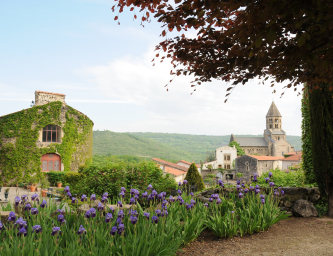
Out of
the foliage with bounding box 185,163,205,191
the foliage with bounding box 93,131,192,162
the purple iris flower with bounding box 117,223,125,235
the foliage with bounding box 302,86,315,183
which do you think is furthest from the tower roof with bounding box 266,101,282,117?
the purple iris flower with bounding box 117,223,125,235

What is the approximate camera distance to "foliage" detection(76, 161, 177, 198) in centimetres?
742

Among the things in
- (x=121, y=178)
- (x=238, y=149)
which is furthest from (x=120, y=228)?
(x=238, y=149)

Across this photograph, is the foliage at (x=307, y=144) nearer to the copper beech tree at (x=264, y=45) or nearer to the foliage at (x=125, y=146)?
the copper beech tree at (x=264, y=45)

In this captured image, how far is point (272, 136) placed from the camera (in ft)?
224

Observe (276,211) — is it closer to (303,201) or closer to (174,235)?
(303,201)

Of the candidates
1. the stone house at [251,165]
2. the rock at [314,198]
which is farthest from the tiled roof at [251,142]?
the rock at [314,198]

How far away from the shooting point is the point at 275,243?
432 cm

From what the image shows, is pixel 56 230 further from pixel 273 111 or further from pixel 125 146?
pixel 273 111

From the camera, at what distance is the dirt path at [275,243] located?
3941 mm

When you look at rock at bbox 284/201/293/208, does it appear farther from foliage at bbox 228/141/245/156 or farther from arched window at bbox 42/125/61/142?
foliage at bbox 228/141/245/156

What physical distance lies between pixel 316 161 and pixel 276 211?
2.15 metres

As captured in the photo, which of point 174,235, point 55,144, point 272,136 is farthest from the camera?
point 272,136

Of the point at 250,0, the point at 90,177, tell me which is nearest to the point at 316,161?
the point at 250,0

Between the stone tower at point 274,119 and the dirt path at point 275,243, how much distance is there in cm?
7163
